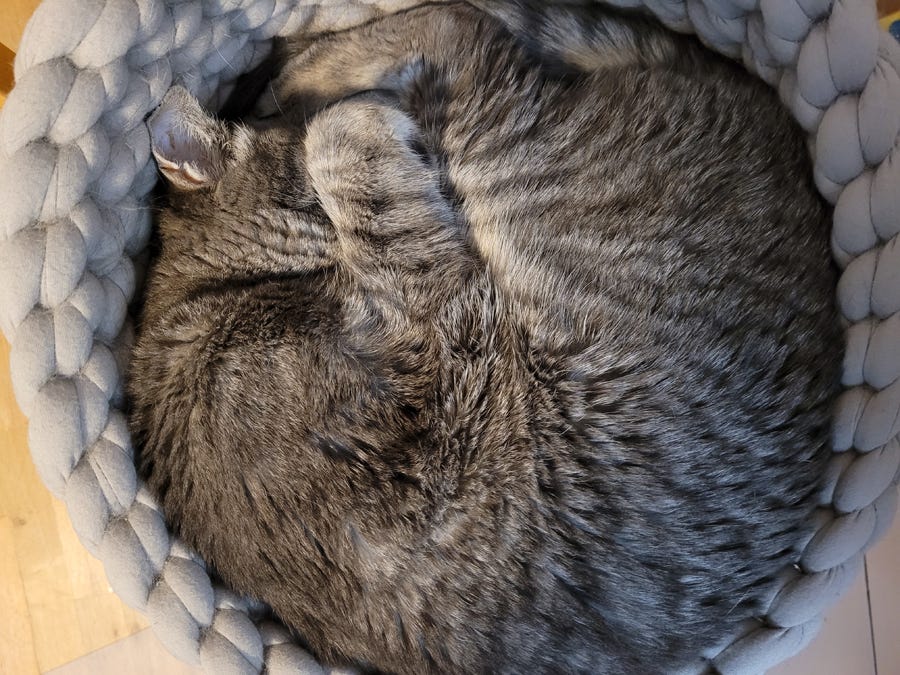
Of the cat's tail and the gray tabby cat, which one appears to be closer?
the gray tabby cat

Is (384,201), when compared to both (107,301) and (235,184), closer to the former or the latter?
(235,184)

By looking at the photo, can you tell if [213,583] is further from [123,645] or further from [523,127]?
[523,127]

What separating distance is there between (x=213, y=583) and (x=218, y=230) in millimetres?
594

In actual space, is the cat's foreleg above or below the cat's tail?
below

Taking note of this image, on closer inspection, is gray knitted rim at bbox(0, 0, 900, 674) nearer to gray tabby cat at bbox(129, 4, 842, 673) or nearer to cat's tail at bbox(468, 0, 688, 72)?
gray tabby cat at bbox(129, 4, 842, 673)

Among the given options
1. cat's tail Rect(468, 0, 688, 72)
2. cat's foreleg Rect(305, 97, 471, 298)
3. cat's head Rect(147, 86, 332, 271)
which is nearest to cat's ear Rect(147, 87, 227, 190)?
cat's head Rect(147, 86, 332, 271)

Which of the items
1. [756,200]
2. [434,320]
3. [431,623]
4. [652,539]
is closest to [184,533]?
[431,623]

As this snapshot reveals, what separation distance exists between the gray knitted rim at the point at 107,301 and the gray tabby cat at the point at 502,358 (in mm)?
46

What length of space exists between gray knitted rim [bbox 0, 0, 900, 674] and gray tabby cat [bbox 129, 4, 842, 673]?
0.05 m

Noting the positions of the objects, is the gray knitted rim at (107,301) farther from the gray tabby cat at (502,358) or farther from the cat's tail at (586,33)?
the cat's tail at (586,33)

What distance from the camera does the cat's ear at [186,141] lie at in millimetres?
1229

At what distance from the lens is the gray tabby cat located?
1.03 metres

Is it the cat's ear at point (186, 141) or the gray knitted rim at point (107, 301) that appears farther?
the cat's ear at point (186, 141)

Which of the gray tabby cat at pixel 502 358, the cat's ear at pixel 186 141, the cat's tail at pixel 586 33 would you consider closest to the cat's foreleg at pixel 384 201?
the gray tabby cat at pixel 502 358
